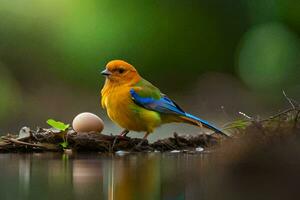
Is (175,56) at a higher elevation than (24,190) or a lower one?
higher

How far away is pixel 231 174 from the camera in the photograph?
270cm

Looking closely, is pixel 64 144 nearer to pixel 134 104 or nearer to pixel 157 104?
pixel 134 104

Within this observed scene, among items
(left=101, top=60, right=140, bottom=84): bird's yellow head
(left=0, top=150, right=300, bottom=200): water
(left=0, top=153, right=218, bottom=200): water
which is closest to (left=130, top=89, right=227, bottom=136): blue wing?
(left=101, top=60, right=140, bottom=84): bird's yellow head

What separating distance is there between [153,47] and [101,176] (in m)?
6.42

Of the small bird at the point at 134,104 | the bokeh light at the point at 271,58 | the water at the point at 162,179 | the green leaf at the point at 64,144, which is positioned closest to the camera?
the water at the point at 162,179

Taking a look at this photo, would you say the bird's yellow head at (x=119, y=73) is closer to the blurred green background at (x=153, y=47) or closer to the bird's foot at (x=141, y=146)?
the bird's foot at (x=141, y=146)

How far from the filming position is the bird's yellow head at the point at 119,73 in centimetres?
430

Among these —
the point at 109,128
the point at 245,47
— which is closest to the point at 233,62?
the point at 245,47

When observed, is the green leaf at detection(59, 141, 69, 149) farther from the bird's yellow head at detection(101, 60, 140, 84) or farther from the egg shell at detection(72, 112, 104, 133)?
the bird's yellow head at detection(101, 60, 140, 84)

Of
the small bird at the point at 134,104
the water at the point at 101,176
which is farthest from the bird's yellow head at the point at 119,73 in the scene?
the water at the point at 101,176

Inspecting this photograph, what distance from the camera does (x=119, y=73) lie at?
14.2 feet

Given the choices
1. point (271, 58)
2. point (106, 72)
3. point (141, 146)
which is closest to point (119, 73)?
point (106, 72)

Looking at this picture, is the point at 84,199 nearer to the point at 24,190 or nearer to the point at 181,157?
the point at 24,190

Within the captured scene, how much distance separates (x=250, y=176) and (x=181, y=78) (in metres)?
6.94
